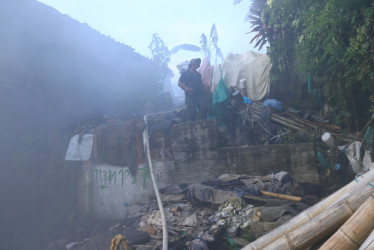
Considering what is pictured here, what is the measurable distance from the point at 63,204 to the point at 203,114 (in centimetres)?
611

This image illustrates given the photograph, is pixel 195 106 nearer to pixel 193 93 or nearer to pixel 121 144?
pixel 193 93

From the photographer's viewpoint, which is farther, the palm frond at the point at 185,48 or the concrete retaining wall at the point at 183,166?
the palm frond at the point at 185,48

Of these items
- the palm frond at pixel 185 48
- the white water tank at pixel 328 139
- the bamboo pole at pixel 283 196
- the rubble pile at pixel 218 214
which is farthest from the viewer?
the palm frond at pixel 185 48

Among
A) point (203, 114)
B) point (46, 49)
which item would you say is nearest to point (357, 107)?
point (203, 114)

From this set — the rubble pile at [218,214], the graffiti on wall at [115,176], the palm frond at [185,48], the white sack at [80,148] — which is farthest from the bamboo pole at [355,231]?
the palm frond at [185,48]

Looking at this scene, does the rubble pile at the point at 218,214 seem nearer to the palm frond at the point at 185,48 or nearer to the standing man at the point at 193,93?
the standing man at the point at 193,93

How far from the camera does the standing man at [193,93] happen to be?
721 centimetres

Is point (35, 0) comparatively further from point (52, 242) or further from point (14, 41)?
point (52, 242)

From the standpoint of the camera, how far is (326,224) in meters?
1.99

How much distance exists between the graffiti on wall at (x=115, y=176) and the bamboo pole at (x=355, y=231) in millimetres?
5926

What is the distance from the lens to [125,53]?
44.7 feet

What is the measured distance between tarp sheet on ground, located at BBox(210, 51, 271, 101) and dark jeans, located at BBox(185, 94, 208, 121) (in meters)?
1.88

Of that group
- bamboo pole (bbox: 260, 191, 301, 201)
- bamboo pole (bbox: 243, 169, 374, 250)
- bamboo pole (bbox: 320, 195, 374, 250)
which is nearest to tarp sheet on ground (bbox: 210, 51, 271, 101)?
bamboo pole (bbox: 260, 191, 301, 201)

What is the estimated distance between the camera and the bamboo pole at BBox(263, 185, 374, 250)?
196 centimetres
